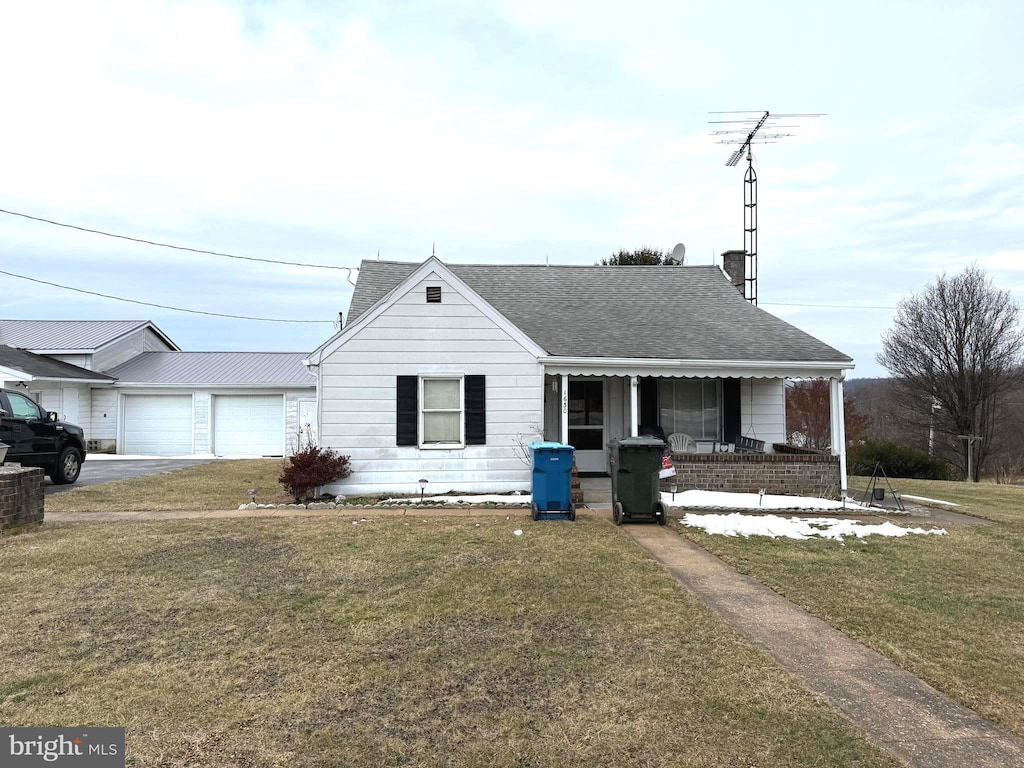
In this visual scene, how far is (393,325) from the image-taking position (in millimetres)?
12180

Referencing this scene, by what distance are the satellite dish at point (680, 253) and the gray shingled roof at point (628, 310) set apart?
2.22 metres

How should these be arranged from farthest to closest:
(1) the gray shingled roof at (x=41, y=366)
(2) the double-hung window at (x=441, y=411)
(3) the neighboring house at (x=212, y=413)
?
1. (3) the neighboring house at (x=212, y=413)
2. (1) the gray shingled roof at (x=41, y=366)
3. (2) the double-hung window at (x=441, y=411)

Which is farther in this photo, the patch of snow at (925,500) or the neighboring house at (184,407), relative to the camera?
the neighboring house at (184,407)

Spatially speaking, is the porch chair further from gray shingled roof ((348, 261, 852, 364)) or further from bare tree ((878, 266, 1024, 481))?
bare tree ((878, 266, 1024, 481))

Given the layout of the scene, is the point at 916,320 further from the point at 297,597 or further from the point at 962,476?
the point at 297,597

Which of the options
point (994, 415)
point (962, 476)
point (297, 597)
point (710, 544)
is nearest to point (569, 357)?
point (710, 544)

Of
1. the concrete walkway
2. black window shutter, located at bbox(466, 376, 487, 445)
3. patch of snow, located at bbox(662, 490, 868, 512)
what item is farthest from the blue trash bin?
the concrete walkway

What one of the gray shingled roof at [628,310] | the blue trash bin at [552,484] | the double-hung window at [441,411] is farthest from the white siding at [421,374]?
the blue trash bin at [552,484]

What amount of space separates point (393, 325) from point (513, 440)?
10.5 feet

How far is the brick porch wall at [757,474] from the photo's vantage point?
39.8 feet

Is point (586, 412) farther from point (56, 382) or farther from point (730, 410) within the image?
point (56, 382)

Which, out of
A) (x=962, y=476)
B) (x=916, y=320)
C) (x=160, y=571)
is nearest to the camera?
(x=160, y=571)

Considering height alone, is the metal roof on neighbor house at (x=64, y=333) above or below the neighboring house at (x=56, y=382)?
above

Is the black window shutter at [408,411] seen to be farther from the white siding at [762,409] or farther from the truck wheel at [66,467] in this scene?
the truck wheel at [66,467]
